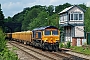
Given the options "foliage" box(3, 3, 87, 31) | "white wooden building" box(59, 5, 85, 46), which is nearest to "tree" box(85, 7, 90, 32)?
"white wooden building" box(59, 5, 85, 46)

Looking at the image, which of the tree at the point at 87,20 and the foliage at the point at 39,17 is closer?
the tree at the point at 87,20

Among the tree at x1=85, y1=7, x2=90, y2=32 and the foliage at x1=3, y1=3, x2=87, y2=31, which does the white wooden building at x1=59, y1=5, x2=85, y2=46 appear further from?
the foliage at x1=3, y1=3, x2=87, y2=31

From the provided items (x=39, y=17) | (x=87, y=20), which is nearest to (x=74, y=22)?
(x=87, y=20)

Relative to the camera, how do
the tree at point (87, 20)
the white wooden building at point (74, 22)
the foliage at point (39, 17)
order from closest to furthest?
1. the white wooden building at point (74, 22)
2. the tree at point (87, 20)
3. the foliage at point (39, 17)

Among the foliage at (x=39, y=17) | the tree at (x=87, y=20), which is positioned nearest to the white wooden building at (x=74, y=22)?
the tree at (x=87, y=20)

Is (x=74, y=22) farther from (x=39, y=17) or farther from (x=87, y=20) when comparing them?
(x=39, y=17)

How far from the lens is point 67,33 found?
175 ft

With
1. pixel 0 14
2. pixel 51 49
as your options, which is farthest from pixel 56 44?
pixel 0 14

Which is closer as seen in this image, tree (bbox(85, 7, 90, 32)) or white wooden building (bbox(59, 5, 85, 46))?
white wooden building (bbox(59, 5, 85, 46))

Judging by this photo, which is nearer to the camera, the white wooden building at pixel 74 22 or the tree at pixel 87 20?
the white wooden building at pixel 74 22

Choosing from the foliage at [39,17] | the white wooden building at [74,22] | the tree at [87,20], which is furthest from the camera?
the foliage at [39,17]

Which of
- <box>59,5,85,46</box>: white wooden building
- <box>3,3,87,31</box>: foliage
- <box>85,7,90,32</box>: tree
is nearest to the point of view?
<box>59,5,85,46</box>: white wooden building

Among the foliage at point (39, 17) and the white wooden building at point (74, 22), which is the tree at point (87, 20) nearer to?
the white wooden building at point (74, 22)

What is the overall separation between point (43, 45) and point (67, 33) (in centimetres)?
2022
